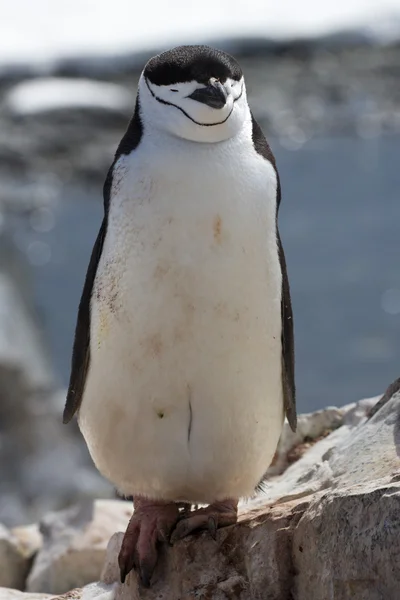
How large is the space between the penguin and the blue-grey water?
4.67 meters

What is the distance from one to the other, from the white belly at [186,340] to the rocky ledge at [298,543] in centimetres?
18

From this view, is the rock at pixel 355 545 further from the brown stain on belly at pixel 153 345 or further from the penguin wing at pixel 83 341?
the penguin wing at pixel 83 341

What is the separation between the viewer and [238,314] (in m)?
2.71

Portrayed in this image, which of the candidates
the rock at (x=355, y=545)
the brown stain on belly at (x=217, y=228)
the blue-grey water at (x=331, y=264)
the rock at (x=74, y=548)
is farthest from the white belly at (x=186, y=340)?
the blue-grey water at (x=331, y=264)

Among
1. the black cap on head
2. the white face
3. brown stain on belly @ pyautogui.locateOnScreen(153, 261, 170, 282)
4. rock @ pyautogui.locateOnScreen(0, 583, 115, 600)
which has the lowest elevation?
rock @ pyautogui.locateOnScreen(0, 583, 115, 600)

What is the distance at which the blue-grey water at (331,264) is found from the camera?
8297 mm

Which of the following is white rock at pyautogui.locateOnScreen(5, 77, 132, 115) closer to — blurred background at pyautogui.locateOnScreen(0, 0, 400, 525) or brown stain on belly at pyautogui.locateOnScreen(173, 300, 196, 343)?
blurred background at pyautogui.locateOnScreen(0, 0, 400, 525)

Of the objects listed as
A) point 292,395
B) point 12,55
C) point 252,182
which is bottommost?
point 292,395

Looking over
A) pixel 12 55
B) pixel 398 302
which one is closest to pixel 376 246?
pixel 398 302

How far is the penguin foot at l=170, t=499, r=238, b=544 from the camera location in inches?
109

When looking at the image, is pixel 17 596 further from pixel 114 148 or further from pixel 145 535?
pixel 114 148

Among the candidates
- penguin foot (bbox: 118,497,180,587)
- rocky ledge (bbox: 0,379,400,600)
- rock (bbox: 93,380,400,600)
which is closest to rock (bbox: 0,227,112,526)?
rocky ledge (bbox: 0,379,400,600)

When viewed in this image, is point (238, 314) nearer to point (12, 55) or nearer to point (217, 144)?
point (217, 144)

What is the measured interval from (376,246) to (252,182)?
7.53 meters
